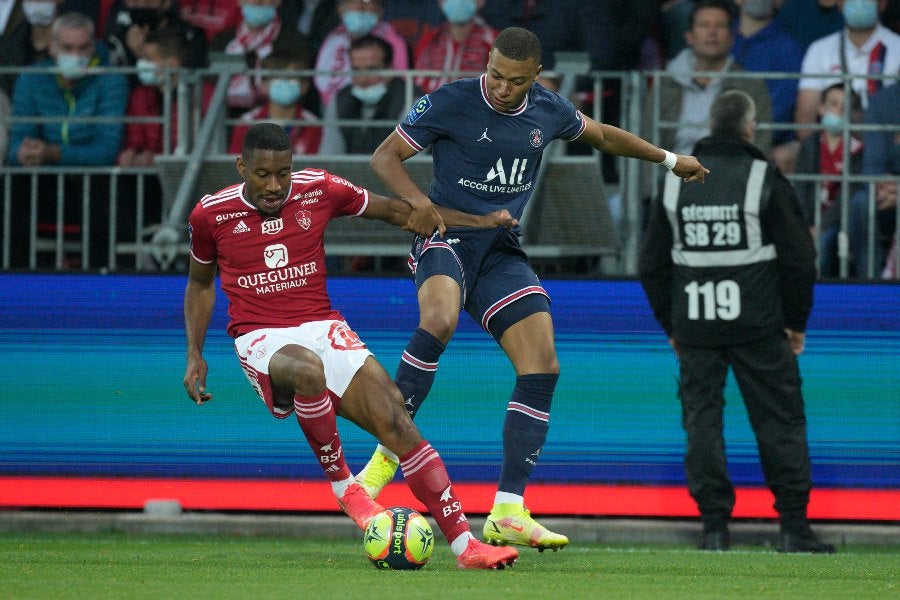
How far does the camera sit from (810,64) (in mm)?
10734

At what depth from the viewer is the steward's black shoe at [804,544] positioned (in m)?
8.70

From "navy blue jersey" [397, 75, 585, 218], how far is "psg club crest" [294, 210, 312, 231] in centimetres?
60

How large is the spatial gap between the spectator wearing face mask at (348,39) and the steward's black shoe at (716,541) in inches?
161

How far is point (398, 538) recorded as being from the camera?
6418 millimetres

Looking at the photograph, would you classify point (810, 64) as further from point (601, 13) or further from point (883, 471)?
point (883, 471)

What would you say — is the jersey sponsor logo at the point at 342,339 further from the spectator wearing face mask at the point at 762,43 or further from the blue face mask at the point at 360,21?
the spectator wearing face mask at the point at 762,43

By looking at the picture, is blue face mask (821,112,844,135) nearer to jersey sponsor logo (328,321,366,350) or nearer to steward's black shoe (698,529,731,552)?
steward's black shoe (698,529,731,552)

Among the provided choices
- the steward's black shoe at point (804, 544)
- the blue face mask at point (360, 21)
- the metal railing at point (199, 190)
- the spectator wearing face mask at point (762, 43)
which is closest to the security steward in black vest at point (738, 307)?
the steward's black shoe at point (804, 544)

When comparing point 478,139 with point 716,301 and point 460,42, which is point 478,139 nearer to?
point 716,301

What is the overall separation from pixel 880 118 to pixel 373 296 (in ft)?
11.4

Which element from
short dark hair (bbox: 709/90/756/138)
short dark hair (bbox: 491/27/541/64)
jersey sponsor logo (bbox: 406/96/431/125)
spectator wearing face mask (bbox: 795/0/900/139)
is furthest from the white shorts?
spectator wearing face mask (bbox: 795/0/900/139)

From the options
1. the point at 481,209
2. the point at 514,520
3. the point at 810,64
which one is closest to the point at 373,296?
the point at 481,209

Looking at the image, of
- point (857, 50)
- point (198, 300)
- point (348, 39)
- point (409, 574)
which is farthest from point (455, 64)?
point (409, 574)

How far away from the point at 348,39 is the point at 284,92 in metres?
1.08
